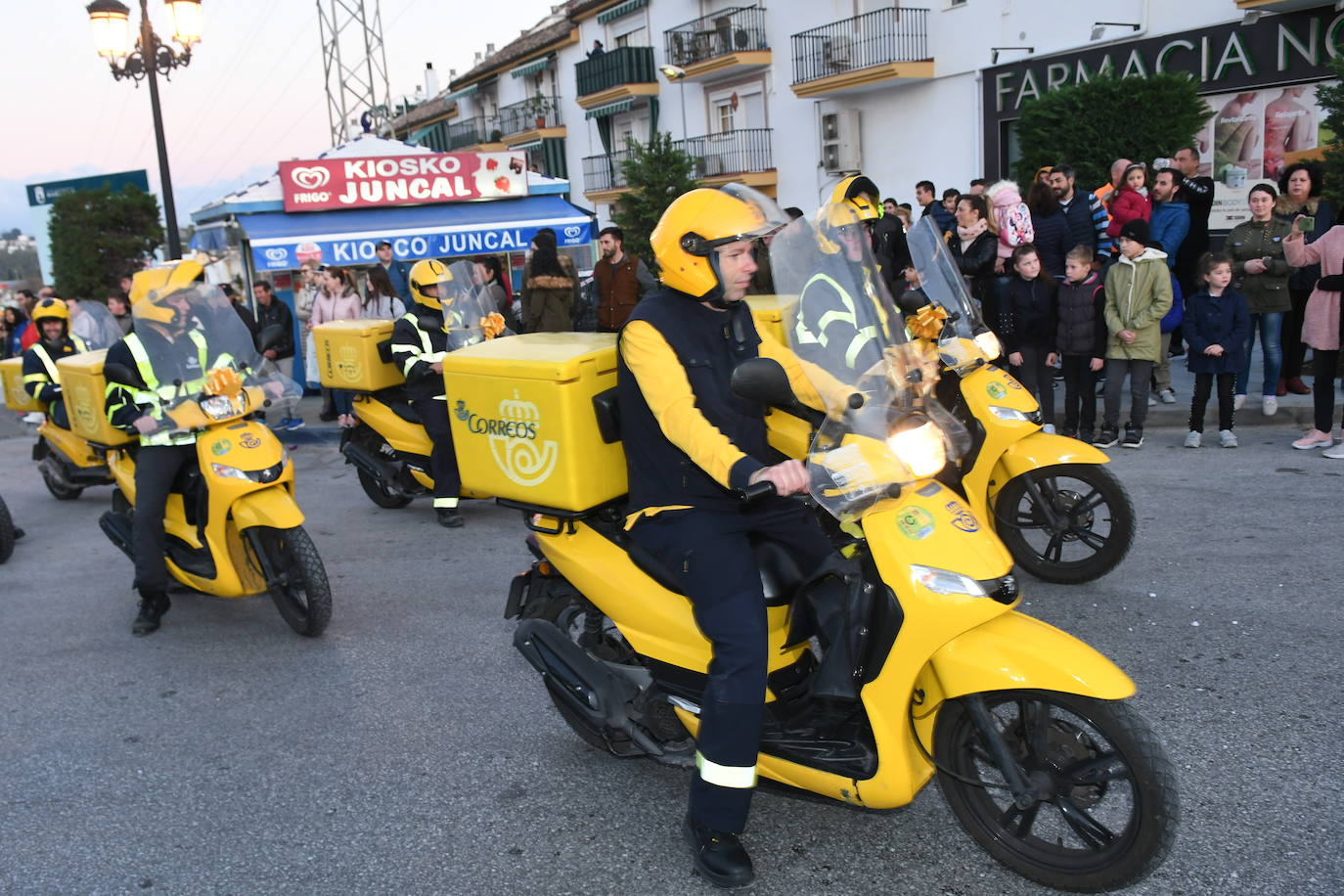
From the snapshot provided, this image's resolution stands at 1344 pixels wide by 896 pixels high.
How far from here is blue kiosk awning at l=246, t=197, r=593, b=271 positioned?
16.8 m

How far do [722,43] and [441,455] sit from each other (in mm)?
23728

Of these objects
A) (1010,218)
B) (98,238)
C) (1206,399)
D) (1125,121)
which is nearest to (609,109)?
(98,238)

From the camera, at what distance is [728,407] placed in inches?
126

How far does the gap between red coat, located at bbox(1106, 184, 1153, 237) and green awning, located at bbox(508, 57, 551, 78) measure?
102ft

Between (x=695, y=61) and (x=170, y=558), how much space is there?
26.1 meters

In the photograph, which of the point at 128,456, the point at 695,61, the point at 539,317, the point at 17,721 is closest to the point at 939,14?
the point at 695,61

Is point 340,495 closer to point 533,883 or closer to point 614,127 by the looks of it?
point 533,883

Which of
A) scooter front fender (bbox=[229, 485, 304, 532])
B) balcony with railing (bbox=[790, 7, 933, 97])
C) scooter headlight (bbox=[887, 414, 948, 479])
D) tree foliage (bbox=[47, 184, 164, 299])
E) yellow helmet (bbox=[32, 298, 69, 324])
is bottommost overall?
scooter front fender (bbox=[229, 485, 304, 532])

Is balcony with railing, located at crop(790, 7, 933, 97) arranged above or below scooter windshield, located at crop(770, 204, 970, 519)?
above

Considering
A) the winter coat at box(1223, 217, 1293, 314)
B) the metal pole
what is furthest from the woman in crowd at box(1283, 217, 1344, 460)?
the metal pole

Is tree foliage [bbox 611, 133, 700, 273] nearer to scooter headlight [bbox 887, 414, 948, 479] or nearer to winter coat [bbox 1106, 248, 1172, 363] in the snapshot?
winter coat [bbox 1106, 248, 1172, 363]

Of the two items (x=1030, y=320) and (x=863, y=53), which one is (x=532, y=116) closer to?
(x=863, y=53)

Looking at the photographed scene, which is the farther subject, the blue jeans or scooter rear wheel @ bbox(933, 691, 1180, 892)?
the blue jeans

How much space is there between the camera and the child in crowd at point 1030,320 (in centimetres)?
780
